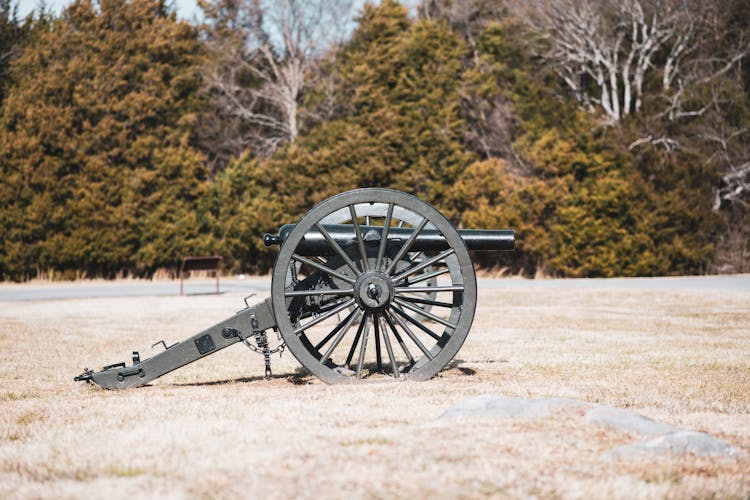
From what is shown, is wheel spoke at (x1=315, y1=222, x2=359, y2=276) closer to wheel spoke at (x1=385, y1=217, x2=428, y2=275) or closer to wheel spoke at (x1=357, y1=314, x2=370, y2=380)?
wheel spoke at (x1=385, y1=217, x2=428, y2=275)

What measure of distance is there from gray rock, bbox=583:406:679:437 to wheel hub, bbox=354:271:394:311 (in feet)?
6.76

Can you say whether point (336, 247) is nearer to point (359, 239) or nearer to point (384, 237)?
point (359, 239)

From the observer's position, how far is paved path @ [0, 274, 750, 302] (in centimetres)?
2202

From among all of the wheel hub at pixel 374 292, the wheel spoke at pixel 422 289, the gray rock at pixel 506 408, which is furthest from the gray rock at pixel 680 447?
the wheel hub at pixel 374 292

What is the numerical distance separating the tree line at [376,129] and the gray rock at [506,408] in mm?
21573

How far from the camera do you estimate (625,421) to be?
17.3 feet

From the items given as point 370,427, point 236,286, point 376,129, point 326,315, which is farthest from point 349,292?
point 376,129

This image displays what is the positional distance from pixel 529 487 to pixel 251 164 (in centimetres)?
2704

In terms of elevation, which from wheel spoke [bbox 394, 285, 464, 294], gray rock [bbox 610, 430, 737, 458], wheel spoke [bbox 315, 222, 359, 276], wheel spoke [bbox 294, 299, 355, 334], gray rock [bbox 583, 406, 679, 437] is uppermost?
wheel spoke [bbox 315, 222, 359, 276]

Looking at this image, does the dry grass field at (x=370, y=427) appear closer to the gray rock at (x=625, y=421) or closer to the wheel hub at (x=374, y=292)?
the gray rock at (x=625, y=421)

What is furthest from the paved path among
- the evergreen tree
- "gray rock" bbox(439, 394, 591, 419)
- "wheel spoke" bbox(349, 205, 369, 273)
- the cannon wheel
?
"gray rock" bbox(439, 394, 591, 419)

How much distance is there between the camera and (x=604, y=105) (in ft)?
98.6

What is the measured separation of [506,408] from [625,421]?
0.76 m

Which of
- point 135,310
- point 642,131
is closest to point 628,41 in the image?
point 642,131
